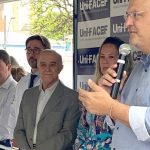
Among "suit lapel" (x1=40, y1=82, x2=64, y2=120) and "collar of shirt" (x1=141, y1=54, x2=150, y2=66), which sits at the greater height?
"collar of shirt" (x1=141, y1=54, x2=150, y2=66)

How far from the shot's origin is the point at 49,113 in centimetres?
296

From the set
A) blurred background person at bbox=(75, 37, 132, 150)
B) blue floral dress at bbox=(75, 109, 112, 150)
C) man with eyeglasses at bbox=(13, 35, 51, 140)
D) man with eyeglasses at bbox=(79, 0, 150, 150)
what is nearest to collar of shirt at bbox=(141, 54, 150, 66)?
man with eyeglasses at bbox=(79, 0, 150, 150)

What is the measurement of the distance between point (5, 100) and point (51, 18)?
18.5 feet

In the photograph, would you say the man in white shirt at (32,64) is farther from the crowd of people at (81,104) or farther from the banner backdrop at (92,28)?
the banner backdrop at (92,28)

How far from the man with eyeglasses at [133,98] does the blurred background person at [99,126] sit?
0.72 meters

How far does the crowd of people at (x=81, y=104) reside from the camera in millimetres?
1466

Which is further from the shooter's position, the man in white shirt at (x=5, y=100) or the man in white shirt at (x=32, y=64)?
the man in white shirt at (x=5, y=100)

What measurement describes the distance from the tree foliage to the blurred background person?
599 cm

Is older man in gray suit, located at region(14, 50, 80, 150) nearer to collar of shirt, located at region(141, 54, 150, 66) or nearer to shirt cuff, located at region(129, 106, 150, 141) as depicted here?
collar of shirt, located at region(141, 54, 150, 66)

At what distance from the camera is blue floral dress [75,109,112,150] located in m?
2.40

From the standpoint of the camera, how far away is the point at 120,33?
129 inches

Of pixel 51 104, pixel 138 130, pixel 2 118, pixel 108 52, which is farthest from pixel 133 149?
pixel 2 118

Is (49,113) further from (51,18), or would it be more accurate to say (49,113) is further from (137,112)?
(51,18)

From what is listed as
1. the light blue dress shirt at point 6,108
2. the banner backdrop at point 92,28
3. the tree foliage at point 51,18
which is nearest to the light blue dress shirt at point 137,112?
the banner backdrop at point 92,28
